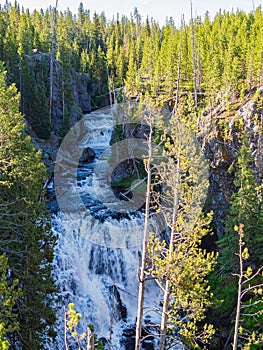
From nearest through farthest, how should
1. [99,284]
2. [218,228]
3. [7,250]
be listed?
1. [7,250]
2. [99,284]
3. [218,228]

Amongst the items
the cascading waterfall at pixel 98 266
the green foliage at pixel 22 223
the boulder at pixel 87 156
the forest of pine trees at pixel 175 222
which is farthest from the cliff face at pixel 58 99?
the green foliage at pixel 22 223

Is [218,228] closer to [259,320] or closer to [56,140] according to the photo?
[259,320]

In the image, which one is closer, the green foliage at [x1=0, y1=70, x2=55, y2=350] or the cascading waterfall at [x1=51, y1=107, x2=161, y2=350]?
the green foliage at [x1=0, y1=70, x2=55, y2=350]

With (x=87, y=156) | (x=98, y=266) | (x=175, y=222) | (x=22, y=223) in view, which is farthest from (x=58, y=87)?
(x=175, y=222)

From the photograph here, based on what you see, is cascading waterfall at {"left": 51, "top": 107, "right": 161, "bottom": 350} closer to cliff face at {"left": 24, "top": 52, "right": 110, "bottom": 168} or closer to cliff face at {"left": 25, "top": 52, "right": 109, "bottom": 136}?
cliff face at {"left": 24, "top": 52, "right": 110, "bottom": 168}

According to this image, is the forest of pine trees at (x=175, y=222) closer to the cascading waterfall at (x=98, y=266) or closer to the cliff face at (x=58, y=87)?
the cliff face at (x=58, y=87)

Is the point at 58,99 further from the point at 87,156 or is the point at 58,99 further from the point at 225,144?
the point at 225,144

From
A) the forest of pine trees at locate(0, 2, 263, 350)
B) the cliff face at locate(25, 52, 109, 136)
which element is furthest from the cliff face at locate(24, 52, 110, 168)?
the forest of pine trees at locate(0, 2, 263, 350)

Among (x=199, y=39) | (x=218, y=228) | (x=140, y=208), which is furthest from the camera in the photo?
(x=199, y=39)

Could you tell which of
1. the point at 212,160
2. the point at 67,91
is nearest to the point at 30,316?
the point at 212,160
